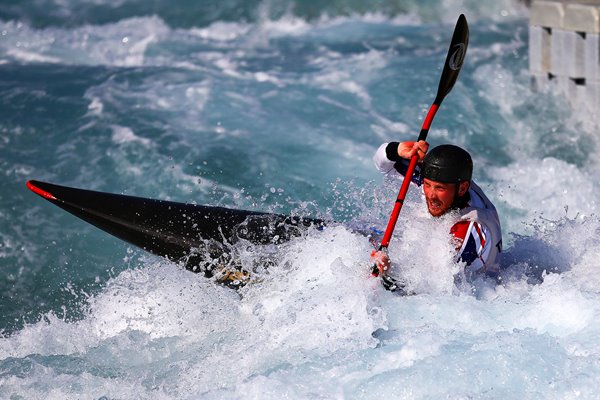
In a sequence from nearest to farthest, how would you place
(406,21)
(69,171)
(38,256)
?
1. (38,256)
2. (69,171)
3. (406,21)

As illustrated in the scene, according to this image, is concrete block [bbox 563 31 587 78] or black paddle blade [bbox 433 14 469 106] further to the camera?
concrete block [bbox 563 31 587 78]

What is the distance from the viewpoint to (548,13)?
28.9 feet

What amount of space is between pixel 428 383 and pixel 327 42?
27.1 ft

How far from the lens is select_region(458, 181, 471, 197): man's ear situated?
4.73 metres

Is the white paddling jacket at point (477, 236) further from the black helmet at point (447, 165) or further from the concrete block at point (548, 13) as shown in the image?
the concrete block at point (548, 13)

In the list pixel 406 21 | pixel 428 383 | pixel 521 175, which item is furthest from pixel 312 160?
pixel 406 21

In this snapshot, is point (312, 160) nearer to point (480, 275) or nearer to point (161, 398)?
point (480, 275)

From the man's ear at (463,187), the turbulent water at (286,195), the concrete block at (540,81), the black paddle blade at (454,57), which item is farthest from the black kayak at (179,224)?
the concrete block at (540,81)

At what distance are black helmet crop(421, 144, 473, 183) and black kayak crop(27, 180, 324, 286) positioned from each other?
929mm

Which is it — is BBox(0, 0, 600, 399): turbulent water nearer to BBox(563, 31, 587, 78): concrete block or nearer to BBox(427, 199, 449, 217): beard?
BBox(427, 199, 449, 217): beard

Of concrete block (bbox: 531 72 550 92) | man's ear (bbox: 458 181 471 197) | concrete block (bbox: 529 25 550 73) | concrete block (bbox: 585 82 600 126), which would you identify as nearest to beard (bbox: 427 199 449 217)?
man's ear (bbox: 458 181 471 197)

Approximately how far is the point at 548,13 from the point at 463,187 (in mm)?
4599

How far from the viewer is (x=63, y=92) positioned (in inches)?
366

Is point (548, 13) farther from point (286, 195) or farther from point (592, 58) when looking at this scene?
point (286, 195)
